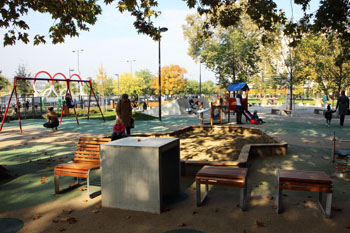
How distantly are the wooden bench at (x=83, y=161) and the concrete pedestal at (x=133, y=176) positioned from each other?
74cm

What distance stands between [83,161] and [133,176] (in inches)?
66.1

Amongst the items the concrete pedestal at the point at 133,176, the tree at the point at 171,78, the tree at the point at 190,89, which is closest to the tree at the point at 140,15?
the concrete pedestal at the point at 133,176

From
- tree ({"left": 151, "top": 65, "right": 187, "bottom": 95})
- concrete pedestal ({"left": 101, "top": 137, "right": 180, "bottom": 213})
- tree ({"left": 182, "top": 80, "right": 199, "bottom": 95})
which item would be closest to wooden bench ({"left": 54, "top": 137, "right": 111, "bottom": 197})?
concrete pedestal ({"left": 101, "top": 137, "right": 180, "bottom": 213})

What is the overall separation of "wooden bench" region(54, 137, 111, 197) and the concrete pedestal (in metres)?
0.74

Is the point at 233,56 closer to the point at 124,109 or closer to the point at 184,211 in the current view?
the point at 124,109

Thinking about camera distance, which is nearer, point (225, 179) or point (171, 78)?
point (225, 179)

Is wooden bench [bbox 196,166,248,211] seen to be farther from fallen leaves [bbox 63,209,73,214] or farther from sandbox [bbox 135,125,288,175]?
fallen leaves [bbox 63,209,73,214]

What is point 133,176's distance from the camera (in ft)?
13.0

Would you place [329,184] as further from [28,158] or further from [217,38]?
[217,38]

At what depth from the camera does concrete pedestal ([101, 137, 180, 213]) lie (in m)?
3.88

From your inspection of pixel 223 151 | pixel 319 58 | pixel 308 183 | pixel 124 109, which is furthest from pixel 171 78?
pixel 308 183

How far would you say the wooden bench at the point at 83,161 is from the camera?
4.77 m

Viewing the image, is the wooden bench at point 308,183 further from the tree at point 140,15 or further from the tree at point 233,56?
the tree at point 233,56

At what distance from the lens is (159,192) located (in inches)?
153
